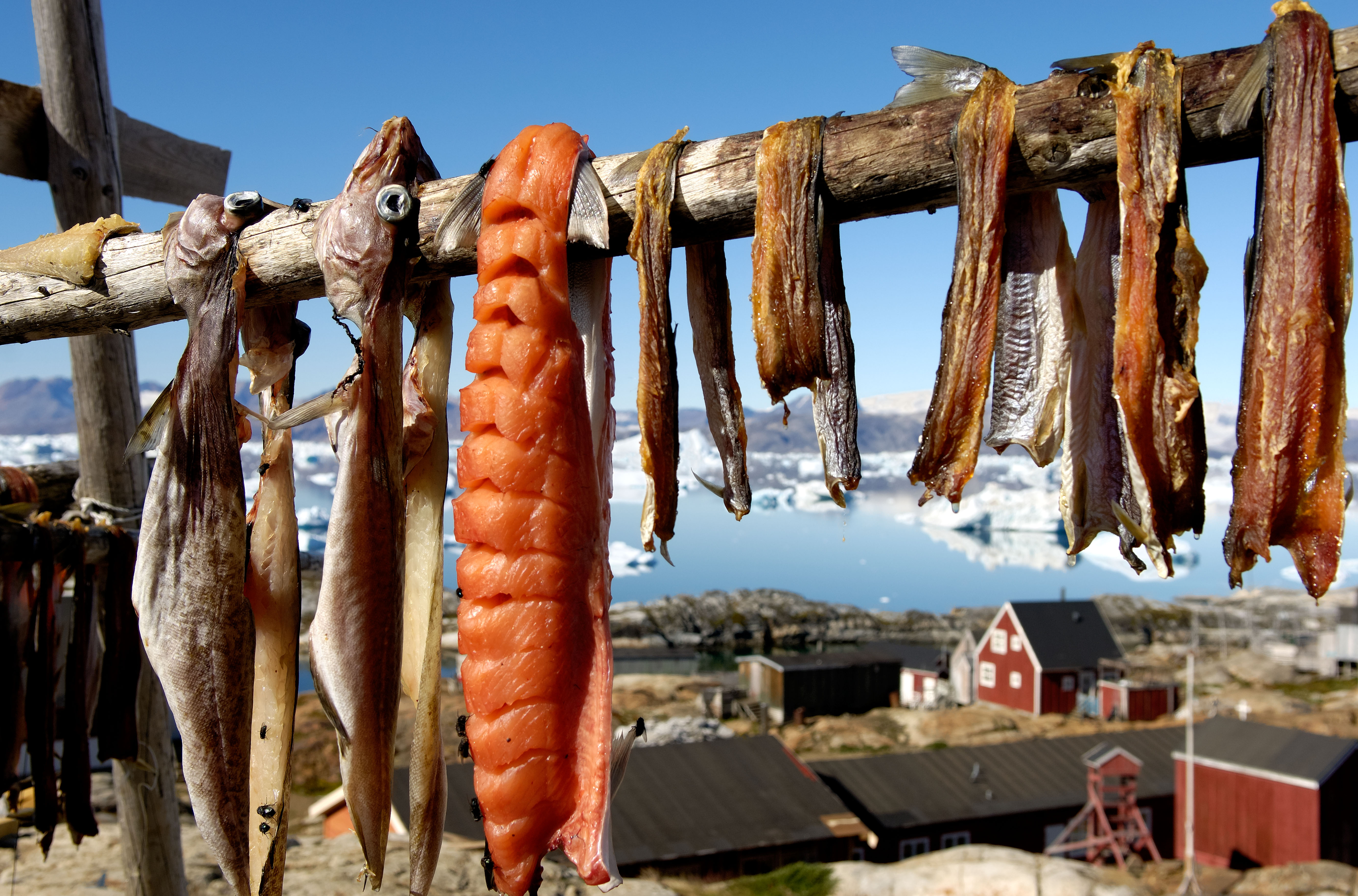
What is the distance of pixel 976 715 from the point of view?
38594 millimetres

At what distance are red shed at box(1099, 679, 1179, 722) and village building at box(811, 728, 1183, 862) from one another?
11370 mm

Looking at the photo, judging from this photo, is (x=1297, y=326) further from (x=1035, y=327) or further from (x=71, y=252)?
(x=71, y=252)

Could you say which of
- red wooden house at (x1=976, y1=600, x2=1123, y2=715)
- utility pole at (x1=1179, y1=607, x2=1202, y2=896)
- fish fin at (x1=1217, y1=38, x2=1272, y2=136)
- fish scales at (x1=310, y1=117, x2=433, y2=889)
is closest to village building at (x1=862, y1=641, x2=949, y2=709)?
red wooden house at (x1=976, y1=600, x2=1123, y2=715)

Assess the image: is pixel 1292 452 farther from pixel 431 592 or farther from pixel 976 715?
pixel 976 715

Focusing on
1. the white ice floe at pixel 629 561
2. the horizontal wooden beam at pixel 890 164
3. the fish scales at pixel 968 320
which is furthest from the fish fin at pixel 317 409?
the white ice floe at pixel 629 561

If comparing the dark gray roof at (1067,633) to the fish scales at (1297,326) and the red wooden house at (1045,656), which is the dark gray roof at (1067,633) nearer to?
the red wooden house at (1045,656)

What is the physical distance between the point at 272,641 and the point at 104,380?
379 centimetres

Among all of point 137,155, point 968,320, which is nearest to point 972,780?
point 137,155

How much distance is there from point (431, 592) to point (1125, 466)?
1.92 metres

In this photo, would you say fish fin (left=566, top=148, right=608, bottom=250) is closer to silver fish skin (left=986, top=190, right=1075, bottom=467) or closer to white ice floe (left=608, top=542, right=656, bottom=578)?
silver fish skin (left=986, top=190, right=1075, bottom=467)

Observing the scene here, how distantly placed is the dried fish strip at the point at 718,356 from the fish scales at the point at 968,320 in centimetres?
50

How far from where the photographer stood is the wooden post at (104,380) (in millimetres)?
5137

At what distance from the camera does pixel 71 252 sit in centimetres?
303

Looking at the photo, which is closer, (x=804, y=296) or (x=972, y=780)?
(x=804, y=296)
